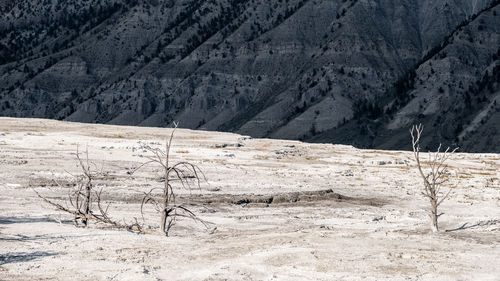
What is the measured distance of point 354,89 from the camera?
154125 millimetres

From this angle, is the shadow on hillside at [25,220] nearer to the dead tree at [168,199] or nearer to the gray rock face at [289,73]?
the dead tree at [168,199]

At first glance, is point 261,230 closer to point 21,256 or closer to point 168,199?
point 168,199

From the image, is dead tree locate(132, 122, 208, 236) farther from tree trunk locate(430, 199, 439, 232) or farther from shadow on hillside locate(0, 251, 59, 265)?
tree trunk locate(430, 199, 439, 232)

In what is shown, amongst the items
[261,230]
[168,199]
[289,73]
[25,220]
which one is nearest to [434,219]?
[261,230]

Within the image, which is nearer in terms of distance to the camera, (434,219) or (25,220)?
(434,219)

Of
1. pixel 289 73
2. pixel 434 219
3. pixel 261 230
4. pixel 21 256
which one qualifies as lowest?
pixel 21 256

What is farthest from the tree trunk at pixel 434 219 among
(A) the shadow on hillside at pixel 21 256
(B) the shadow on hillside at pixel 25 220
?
(B) the shadow on hillside at pixel 25 220

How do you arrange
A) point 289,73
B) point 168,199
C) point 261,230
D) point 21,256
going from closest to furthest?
point 21,256 → point 261,230 → point 168,199 → point 289,73

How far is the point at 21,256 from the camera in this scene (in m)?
19.1

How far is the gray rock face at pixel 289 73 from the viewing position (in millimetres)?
133125

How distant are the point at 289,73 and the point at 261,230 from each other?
140 m

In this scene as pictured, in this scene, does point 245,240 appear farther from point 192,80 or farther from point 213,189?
point 192,80

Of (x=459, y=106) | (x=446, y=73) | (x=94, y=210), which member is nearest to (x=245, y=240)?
(x=94, y=210)

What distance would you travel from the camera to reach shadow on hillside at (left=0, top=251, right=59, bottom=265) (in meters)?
18.7
